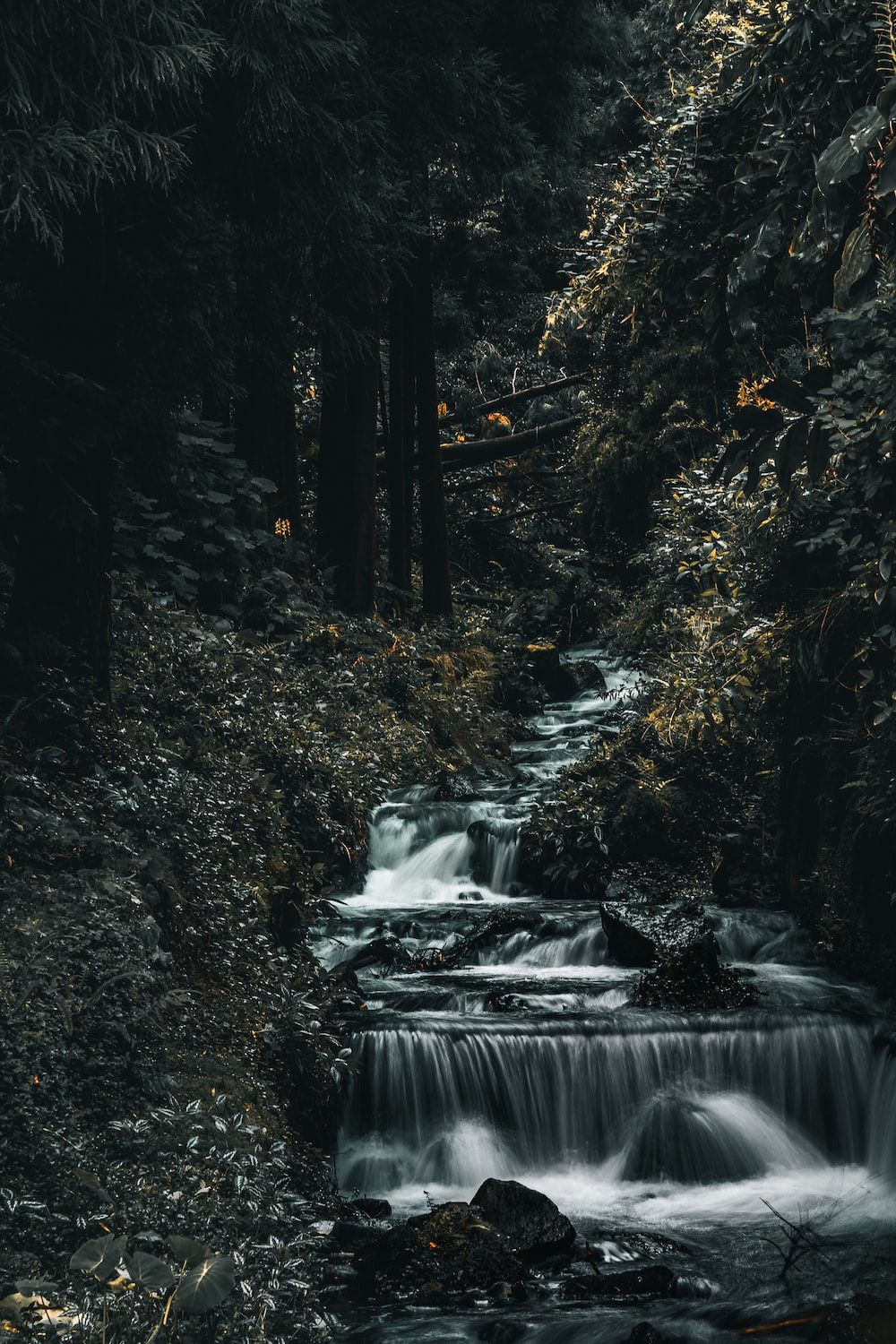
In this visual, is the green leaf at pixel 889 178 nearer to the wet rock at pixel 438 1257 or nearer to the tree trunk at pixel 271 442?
the wet rock at pixel 438 1257

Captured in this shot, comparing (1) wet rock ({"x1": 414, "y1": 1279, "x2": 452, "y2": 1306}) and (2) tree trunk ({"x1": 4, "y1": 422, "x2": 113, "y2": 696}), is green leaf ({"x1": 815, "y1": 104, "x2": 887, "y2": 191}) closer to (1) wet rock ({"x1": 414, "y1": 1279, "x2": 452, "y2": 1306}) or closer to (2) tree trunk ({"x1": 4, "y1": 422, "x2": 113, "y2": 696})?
(1) wet rock ({"x1": 414, "y1": 1279, "x2": 452, "y2": 1306})

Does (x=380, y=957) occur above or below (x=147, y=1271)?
above

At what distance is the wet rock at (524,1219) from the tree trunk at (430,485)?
50.4ft

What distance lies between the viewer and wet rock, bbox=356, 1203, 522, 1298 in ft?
20.5

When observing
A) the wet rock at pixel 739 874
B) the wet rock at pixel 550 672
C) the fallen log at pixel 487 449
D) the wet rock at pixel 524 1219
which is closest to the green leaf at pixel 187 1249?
the wet rock at pixel 524 1219

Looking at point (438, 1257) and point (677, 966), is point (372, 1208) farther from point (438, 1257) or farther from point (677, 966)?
point (677, 966)

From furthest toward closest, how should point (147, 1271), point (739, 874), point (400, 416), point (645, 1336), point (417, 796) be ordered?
1. point (400, 416)
2. point (417, 796)
3. point (739, 874)
4. point (645, 1336)
5. point (147, 1271)

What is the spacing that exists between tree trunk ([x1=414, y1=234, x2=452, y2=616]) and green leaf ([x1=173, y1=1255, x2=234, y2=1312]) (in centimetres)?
1786

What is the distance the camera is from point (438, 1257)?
6430 mm

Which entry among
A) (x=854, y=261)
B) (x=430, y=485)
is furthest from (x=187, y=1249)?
(x=430, y=485)

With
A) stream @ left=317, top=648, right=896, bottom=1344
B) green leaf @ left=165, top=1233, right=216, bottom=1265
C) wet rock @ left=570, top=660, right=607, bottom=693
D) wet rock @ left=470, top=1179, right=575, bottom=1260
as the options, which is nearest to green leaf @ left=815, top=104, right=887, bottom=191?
green leaf @ left=165, top=1233, right=216, bottom=1265

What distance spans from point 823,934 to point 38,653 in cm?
655

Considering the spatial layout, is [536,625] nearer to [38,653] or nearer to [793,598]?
[793,598]

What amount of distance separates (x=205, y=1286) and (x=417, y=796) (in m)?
11.3
